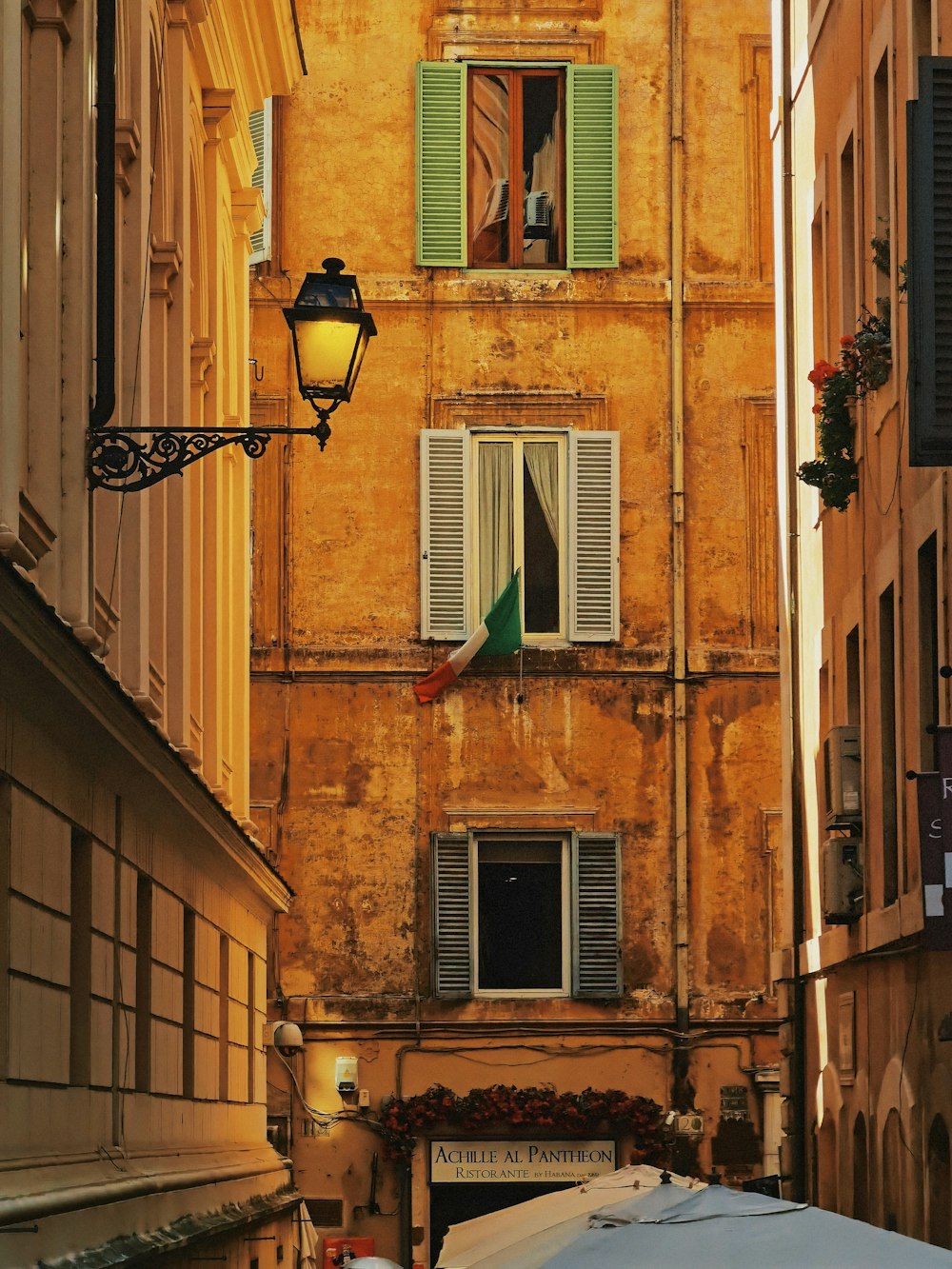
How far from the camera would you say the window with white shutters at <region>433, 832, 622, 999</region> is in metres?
26.8

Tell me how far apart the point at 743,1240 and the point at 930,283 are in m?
4.59

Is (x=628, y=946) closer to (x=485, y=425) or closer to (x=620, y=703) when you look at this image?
(x=620, y=703)

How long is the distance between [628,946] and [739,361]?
22.7 ft

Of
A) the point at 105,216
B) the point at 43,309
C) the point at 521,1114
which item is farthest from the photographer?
the point at 521,1114

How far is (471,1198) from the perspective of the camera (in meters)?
26.4

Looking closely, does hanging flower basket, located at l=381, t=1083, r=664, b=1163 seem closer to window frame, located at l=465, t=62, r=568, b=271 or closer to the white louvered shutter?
the white louvered shutter

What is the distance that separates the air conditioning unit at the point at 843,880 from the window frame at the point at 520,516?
10196 millimetres

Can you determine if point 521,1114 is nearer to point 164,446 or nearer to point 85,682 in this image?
point 164,446

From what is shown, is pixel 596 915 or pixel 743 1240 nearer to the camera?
pixel 743 1240

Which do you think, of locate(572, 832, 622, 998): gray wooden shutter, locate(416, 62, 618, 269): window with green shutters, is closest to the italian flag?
locate(572, 832, 622, 998): gray wooden shutter

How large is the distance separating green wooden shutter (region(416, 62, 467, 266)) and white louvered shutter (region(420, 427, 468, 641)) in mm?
2276

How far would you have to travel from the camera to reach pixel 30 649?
28.7ft

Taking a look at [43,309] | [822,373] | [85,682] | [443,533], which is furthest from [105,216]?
[443,533]

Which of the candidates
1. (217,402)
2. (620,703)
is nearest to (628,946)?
(620,703)
